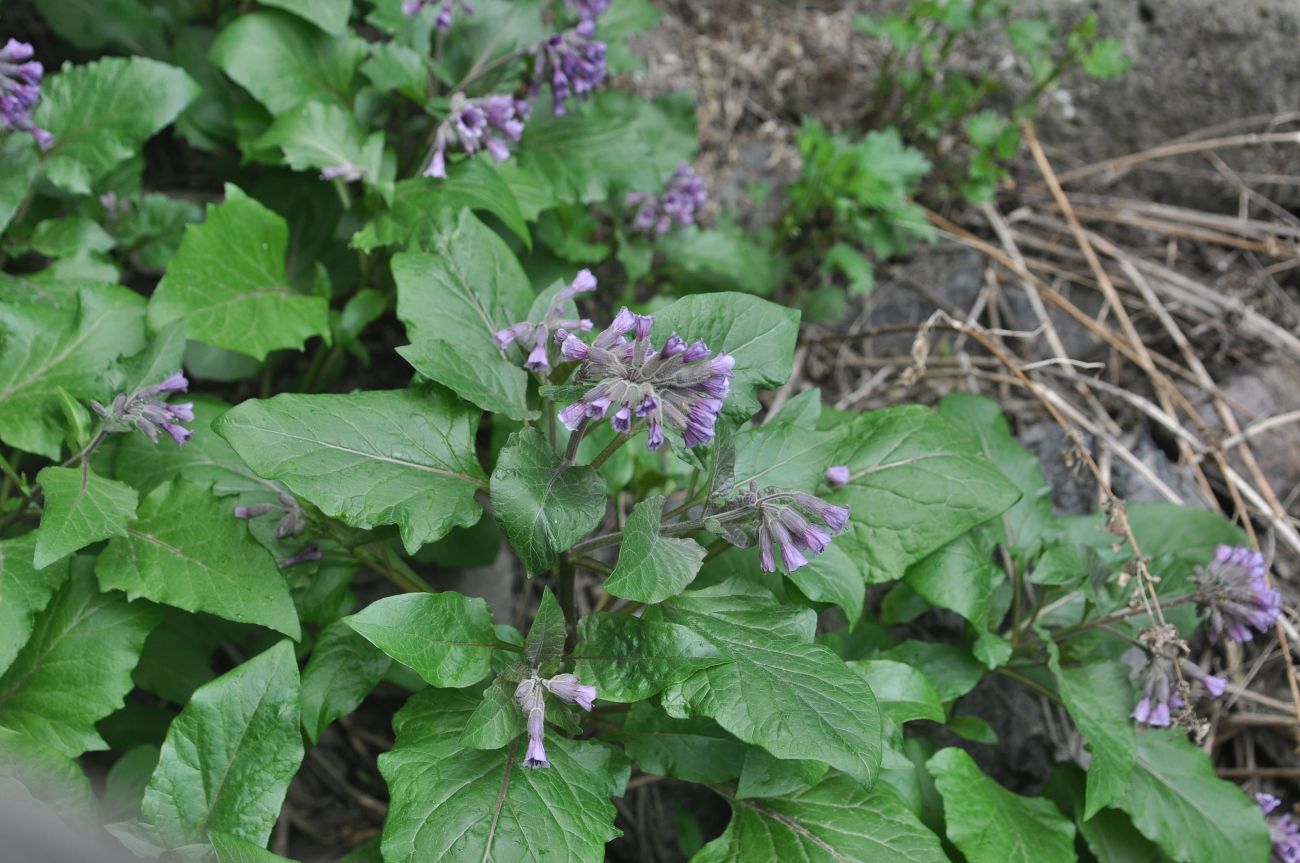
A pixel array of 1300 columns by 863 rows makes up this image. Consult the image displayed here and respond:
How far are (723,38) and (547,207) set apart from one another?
73.7 inches

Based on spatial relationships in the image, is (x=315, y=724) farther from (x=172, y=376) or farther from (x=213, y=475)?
(x=172, y=376)

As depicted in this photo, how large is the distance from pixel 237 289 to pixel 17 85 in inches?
26.7

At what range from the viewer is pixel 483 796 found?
1.93 m

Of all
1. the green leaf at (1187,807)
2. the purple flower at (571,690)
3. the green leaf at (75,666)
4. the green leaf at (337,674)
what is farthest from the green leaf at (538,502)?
the green leaf at (1187,807)

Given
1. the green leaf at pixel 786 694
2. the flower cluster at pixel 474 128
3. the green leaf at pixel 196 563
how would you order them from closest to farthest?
1. the green leaf at pixel 786 694
2. the green leaf at pixel 196 563
3. the flower cluster at pixel 474 128

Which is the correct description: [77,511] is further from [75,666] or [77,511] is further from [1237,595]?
[1237,595]

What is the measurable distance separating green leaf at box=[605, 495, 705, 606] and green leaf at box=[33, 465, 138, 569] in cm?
103

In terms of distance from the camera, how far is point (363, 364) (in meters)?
3.39

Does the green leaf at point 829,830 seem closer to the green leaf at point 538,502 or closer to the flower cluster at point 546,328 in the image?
the green leaf at point 538,502

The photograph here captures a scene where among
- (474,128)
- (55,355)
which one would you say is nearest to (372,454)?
(55,355)

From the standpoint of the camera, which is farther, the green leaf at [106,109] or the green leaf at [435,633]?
the green leaf at [106,109]

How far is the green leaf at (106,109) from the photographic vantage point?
2738mm

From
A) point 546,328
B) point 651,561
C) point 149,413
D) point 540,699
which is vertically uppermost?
point 546,328

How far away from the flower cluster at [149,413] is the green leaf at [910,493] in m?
1.50
